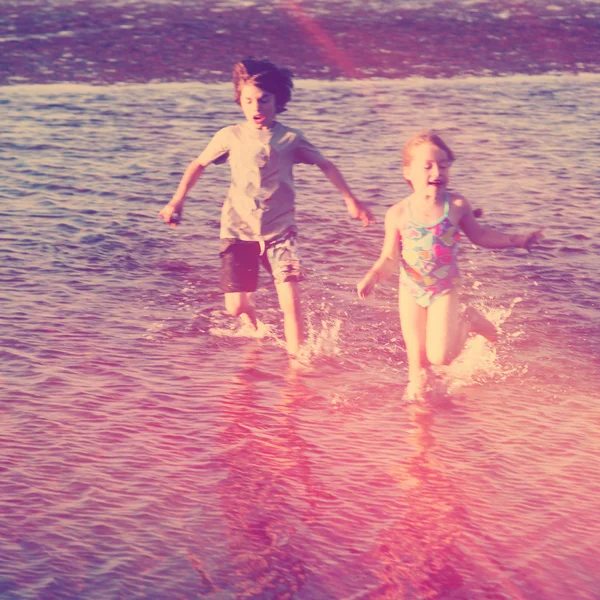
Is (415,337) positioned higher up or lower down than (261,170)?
lower down

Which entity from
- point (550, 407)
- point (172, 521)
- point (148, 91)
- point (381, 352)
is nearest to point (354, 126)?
point (148, 91)

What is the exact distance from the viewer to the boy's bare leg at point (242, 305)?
6.65 m

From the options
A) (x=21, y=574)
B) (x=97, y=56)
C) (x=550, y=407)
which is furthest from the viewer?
(x=97, y=56)

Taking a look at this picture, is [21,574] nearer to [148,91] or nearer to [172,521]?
[172,521]

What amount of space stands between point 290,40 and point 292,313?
1176 centimetres

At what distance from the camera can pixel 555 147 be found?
466 inches

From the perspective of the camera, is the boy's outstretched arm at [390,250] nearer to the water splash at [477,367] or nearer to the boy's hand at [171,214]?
the water splash at [477,367]

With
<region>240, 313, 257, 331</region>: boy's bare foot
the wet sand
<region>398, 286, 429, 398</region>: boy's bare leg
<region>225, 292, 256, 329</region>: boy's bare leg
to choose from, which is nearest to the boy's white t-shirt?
<region>225, 292, 256, 329</region>: boy's bare leg

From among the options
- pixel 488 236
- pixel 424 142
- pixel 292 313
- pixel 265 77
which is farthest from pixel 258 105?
pixel 488 236

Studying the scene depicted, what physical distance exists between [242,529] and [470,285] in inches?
153

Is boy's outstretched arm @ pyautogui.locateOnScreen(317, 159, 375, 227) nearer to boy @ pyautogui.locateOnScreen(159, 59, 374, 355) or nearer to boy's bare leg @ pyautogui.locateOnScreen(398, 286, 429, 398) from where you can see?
boy @ pyautogui.locateOnScreen(159, 59, 374, 355)

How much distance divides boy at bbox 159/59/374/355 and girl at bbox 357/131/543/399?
553 millimetres

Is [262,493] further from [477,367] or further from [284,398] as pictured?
[477,367]

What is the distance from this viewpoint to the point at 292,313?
641 centimetres
